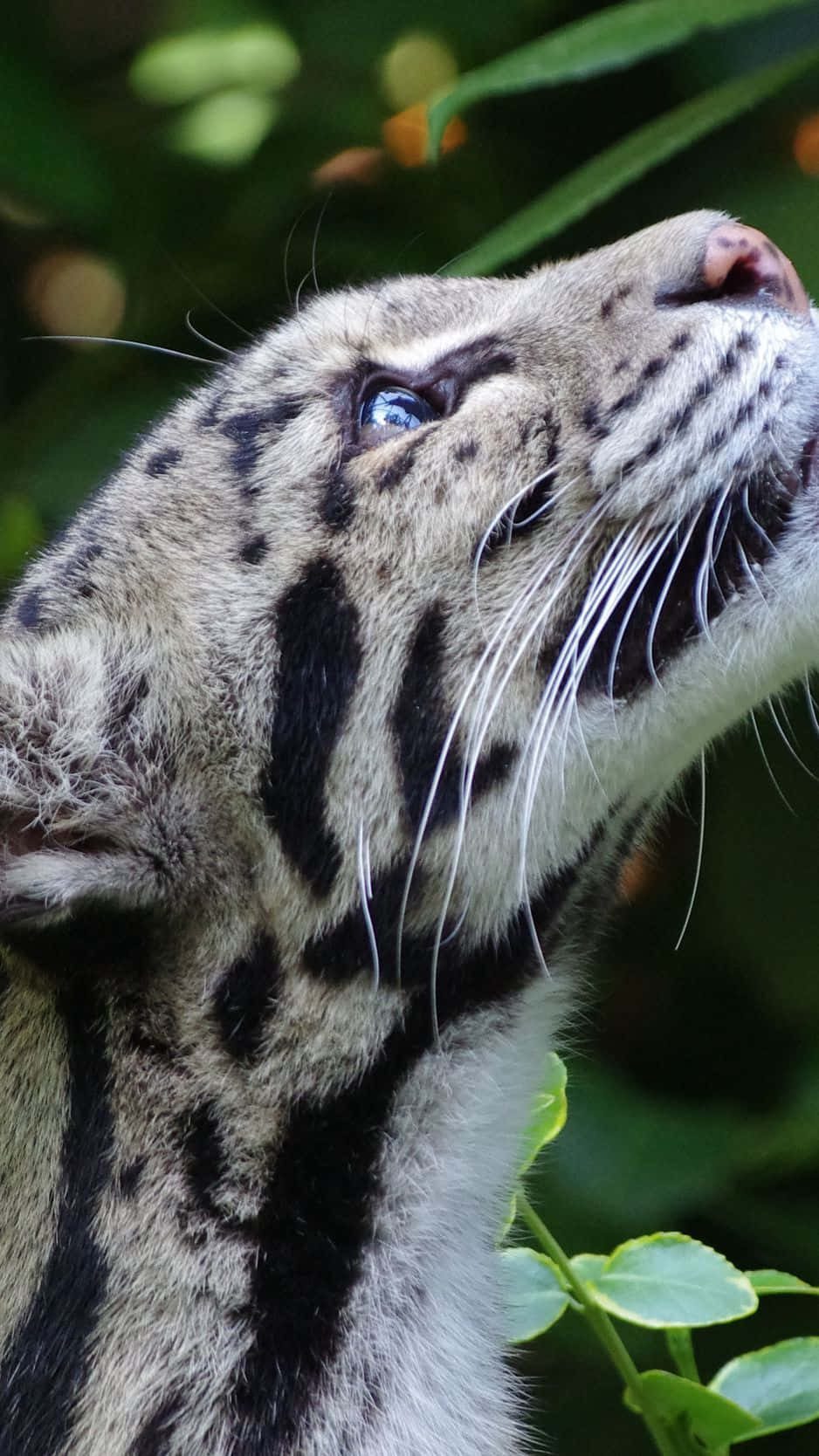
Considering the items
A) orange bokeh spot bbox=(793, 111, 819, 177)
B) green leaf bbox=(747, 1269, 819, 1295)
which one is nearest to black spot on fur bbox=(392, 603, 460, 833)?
green leaf bbox=(747, 1269, 819, 1295)

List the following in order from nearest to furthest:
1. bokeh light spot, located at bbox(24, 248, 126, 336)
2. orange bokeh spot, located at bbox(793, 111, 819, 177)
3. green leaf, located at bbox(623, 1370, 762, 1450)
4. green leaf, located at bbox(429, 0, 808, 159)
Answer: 1. green leaf, located at bbox(623, 1370, 762, 1450)
2. green leaf, located at bbox(429, 0, 808, 159)
3. orange bokeh spot, located at bbox(793, 111, 819, 177)
4. bokeh light spot, located at bbox(24, 248, 126, 336)

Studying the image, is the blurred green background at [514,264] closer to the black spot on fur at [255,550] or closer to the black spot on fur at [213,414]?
the black spot on fur at [213,414]

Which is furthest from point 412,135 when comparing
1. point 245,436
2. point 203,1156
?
point 203,1156

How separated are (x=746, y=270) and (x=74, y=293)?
282 cm

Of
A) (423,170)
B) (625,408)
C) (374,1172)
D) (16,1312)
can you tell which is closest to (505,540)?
(625,408)

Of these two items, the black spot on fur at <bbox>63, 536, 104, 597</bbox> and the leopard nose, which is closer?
the leopard nose

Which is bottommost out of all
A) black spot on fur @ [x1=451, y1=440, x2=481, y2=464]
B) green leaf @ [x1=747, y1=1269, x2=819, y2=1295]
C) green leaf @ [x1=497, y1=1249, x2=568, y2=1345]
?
green leaf @ [x1=747, y1=1269, x2=819, y2=1295]

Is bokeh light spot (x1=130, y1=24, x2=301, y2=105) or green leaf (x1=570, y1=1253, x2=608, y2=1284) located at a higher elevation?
bokeh light spot (x1=130, y1=24, x2=301, y2=105)

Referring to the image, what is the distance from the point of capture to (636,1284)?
7.17 feet

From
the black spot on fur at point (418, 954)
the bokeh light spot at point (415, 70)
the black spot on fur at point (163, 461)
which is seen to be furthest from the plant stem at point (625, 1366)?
the bokeh light spot at point (415, 70)

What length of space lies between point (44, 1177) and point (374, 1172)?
0.44 m

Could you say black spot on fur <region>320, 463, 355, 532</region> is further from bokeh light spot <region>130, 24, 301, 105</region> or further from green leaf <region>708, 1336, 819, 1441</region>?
bokeh light spot <region>130, 24, 301, 105</region>

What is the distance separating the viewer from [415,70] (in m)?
4.30

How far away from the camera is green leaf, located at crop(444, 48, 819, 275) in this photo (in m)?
3.19
